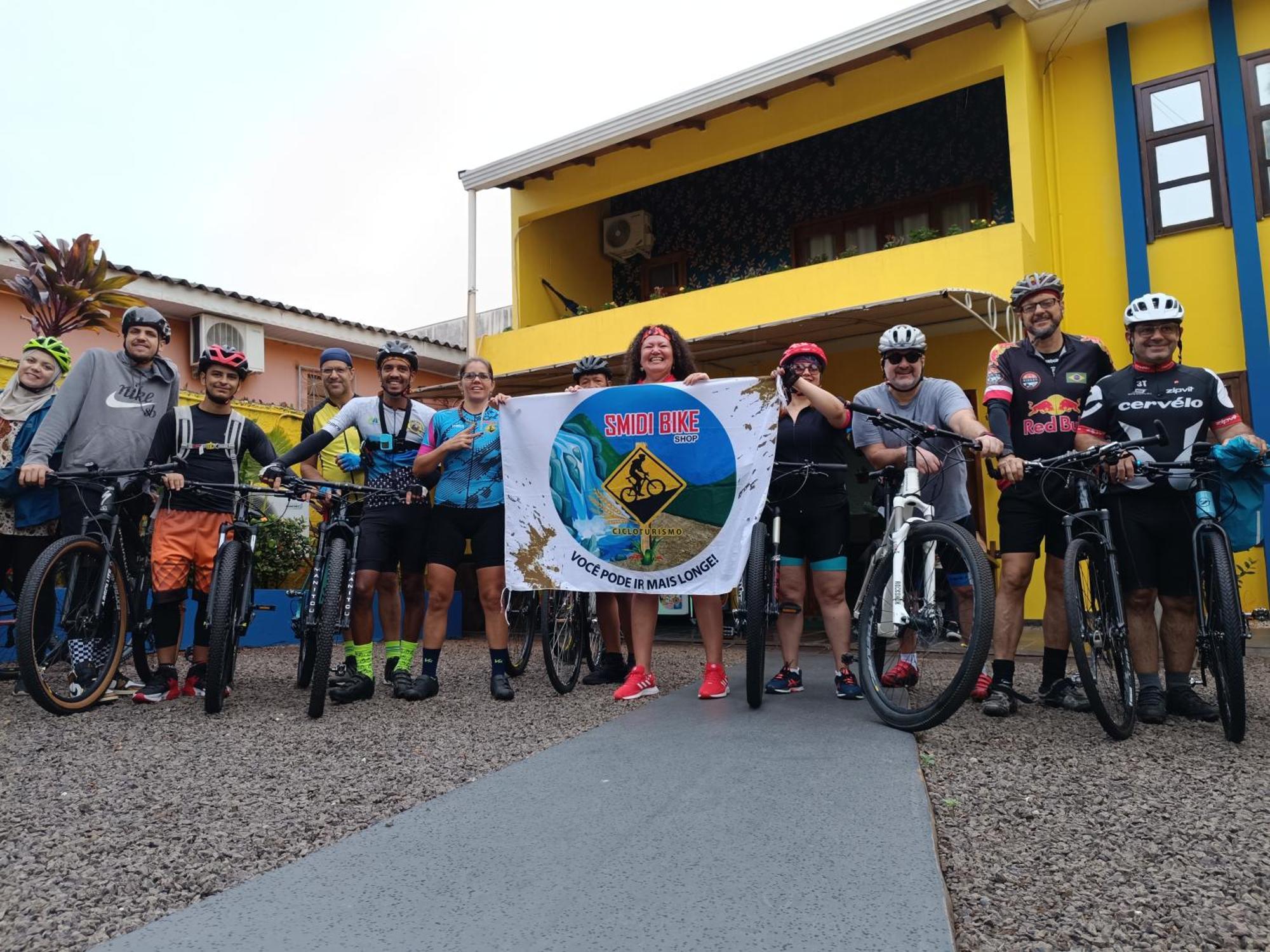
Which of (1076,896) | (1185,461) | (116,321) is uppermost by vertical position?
(116,321)

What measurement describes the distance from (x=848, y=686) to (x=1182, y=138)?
7812 mm

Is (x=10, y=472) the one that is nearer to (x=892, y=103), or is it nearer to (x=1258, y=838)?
(x=1258, y=838)

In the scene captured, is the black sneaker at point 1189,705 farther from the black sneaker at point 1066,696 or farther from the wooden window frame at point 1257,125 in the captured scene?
the wooden window frame at point 1257,125

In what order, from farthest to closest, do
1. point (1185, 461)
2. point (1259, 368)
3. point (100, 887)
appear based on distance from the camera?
point (1259, 368), point (1185, 461), point (100, 887)

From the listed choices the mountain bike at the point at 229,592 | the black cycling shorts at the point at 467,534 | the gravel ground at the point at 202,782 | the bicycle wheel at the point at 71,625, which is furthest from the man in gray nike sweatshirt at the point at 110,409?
the black cycling shorts at the point at 467,534

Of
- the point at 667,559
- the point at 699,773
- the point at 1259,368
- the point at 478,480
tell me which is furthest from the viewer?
the point at 1259,368

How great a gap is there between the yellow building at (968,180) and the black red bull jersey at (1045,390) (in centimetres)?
352

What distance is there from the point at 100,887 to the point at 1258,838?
112 inches

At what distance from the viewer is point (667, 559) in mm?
4445

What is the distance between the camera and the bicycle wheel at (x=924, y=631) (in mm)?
3316

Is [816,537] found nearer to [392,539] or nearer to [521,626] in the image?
[521,626]

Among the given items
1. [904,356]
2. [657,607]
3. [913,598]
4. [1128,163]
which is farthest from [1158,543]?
[1128,163]

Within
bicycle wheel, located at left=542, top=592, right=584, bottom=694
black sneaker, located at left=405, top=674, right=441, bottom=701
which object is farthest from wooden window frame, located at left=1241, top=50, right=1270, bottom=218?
black sneaker, located at left=405, top=674, right=441, bottom=701

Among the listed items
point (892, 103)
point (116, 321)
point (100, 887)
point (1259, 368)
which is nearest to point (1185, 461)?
point (100, 887)
